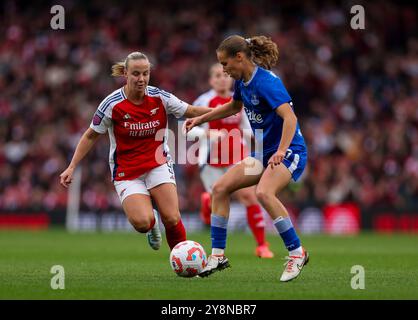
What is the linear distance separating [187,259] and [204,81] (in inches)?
681

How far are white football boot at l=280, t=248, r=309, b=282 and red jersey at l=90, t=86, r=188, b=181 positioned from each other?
6.52 ft

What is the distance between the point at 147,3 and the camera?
94.1 feet

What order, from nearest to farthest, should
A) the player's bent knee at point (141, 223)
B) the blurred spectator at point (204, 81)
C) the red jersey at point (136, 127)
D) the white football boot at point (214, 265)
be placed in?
the white football boot at point (214, 265), the red jersey at point (136, 127), the player's bent knee at point (141, 223), the blurred spectator at point (204, 81)

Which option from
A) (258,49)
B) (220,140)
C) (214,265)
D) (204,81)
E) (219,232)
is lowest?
(214,265)

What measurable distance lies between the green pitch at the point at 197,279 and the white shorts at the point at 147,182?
2.93 ft

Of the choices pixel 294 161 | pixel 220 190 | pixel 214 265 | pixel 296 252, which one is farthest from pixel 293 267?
pixel 220 190

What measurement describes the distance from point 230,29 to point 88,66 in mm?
4448

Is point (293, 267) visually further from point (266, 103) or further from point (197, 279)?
point (266, 103)

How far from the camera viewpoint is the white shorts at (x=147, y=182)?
9719mm

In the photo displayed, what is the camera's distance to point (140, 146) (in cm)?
971

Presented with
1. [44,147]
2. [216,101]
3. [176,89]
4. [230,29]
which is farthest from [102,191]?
[216,101]

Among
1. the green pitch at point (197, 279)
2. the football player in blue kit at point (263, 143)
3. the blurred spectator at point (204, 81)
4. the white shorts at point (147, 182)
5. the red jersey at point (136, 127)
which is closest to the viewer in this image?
the green pitch at point (197, 279)

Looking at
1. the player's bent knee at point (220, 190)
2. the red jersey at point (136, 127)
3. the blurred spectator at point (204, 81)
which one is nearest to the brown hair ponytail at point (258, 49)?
the red jersey at point (136, 127)

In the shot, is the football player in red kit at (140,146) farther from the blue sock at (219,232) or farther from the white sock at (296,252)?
the white sock at (296,252)
